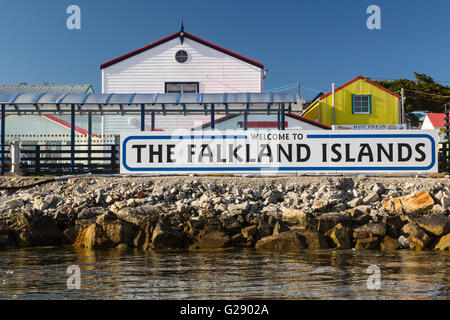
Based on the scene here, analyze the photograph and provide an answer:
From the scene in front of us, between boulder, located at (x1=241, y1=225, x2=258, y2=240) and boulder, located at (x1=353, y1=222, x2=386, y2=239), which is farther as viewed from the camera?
boulder, located at (x1=241, y1=225, x2=258, y2=240)

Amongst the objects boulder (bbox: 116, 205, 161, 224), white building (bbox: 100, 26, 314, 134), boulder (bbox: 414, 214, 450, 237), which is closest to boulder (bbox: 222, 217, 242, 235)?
boulder (bbox: 116, 205, 161, 224)

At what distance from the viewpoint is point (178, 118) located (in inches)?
1217

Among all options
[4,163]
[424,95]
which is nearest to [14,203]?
[4,163]

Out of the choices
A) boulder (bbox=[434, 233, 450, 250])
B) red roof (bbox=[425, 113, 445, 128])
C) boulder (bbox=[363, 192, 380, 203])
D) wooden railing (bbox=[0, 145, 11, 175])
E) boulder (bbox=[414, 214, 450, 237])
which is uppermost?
red roof (bbox=[425, 113, 445, 128])

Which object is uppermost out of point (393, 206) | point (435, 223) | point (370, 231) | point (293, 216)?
point (393, 206)

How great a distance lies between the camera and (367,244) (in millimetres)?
12531

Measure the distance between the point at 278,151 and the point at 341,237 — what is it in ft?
15.3

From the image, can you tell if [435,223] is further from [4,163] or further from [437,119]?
[437,119]

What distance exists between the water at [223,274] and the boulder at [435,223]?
1264 millimetres

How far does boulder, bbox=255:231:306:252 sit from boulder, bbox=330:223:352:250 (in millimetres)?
861

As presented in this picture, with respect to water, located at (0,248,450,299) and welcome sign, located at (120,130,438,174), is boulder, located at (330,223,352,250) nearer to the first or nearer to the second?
water, located at (0,248,450,299)

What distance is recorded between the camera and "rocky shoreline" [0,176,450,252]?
1273cm

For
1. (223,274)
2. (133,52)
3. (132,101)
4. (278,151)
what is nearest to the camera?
(223,274)

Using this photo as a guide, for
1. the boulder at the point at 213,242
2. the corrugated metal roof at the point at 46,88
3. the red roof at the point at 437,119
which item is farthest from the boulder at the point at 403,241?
the red roof at the point at 437,119
